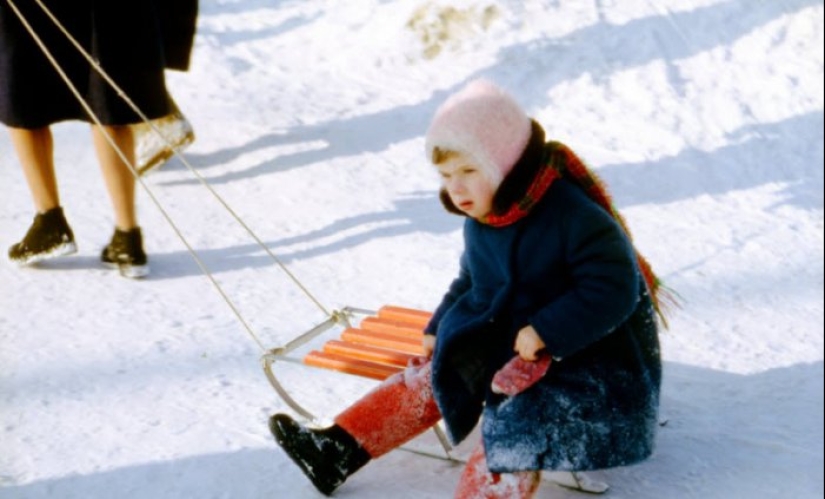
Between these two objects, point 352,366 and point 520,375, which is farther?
point 352,366

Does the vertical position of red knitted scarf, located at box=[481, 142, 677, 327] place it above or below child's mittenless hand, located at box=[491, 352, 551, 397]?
above

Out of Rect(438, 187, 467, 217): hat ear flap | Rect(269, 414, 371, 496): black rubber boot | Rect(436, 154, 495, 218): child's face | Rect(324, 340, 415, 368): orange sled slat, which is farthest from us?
Rect(324, 340, 415, 368): orange sled slat

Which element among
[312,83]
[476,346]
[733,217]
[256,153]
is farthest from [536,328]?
[312,83]

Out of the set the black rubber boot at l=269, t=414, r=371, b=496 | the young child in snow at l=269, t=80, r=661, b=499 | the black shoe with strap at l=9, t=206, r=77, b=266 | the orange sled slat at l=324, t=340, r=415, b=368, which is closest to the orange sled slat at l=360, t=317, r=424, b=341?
the orange sled slat at l=324, t=340, r=415, b=368

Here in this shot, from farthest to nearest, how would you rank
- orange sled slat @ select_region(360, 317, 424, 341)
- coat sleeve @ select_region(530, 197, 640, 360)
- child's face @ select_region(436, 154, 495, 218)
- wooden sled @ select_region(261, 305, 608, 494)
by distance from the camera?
1. orange sled slat @ select_region(360, 317, 424, 341)
2. wooden sled @ select_region(261, 305, 608, 494)
3. child's face @ select_region(436, 154, 495, 218)
4. coat sleeve @ select_region(530, 197, 640, 360)

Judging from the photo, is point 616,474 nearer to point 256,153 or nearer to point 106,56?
point 106,56

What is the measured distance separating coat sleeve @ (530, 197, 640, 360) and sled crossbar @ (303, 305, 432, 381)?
2.40 feet

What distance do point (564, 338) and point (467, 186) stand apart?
1.42ft

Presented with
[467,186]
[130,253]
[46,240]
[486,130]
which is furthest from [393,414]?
[46,240]

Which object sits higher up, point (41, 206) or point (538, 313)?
point (538, 313)

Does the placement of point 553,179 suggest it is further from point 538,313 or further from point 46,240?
point 46,240

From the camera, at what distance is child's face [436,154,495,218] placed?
8.68ft

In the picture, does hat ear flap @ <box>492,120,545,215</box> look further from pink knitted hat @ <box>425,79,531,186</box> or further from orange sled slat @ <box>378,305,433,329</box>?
orange sled slat @ <box>378,305,433,329</box>

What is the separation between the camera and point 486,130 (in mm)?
2605
